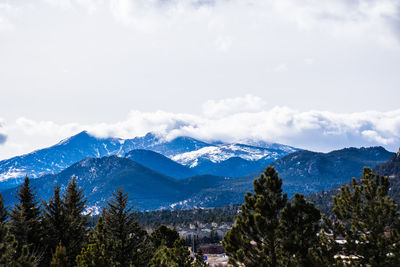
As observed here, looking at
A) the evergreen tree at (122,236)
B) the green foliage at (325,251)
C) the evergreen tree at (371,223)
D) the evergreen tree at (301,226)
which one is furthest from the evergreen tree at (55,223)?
the evergreen tree at (371,223)

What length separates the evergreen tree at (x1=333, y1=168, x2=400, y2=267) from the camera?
28453 millimetres

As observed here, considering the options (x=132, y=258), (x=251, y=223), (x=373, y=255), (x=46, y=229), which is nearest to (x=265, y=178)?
(x=251, y=223)

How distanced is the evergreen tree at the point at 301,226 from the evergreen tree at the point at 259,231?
0.73m

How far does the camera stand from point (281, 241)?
28.8m

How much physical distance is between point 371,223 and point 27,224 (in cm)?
3628

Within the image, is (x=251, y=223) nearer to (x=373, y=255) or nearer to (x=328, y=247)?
(x=328, y=247)

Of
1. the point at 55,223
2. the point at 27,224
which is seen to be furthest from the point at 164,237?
the point at 27,224

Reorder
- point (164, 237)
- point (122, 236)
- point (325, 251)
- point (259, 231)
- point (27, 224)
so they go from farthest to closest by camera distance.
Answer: point (164, 237) → point (27, 224) → point (122, 236) → point (325, 251) → point (259, 231)

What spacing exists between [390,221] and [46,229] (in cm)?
3739

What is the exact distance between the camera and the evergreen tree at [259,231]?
93.4ft

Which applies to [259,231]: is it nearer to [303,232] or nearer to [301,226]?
[301,226]

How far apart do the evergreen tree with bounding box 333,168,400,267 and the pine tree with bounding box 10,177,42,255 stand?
98.1 feet

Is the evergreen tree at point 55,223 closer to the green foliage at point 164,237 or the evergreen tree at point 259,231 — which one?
the green foliage at point 164,237

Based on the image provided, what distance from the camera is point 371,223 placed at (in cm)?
2933
